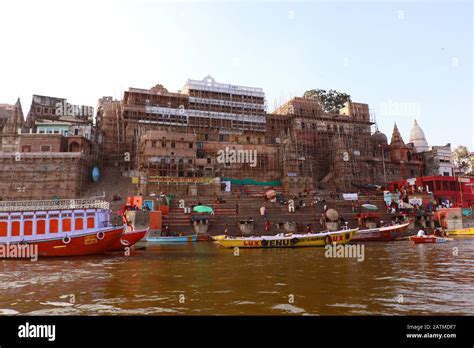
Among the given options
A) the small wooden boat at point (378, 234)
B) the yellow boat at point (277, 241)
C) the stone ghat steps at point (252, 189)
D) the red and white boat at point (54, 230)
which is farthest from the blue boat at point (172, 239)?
the small wooden boat at point (378, 234)

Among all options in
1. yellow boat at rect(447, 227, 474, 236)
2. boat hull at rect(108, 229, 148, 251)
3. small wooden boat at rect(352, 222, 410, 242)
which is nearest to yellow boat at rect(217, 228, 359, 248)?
boat hull at rect(108, 229, 148, 251)

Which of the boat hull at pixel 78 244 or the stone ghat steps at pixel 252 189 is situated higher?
the stone ghat steps at pixel 252 189

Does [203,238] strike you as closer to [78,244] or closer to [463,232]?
[78,244]

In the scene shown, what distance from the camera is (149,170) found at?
52.2 metres

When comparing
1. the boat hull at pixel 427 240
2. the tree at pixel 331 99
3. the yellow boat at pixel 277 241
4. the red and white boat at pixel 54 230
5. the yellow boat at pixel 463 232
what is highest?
the tree at pixel 331 99

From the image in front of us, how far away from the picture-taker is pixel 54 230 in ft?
80.4

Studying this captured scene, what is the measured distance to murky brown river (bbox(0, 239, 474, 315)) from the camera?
9.55m

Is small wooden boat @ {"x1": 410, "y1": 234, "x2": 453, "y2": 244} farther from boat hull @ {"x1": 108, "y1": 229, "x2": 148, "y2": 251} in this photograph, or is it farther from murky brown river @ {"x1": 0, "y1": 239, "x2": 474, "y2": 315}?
boat hull @ {"x1": 108, "y1": 229, "x2": 148, "y2": 251}

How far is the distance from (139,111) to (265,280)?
170ft

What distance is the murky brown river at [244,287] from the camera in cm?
955

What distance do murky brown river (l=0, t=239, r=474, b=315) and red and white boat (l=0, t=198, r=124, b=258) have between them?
15.4ft

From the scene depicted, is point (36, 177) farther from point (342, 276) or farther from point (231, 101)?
point (342, 276)

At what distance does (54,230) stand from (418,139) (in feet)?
255

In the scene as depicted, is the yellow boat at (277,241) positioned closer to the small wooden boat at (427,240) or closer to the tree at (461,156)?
the small wooden boat at (427,240)
